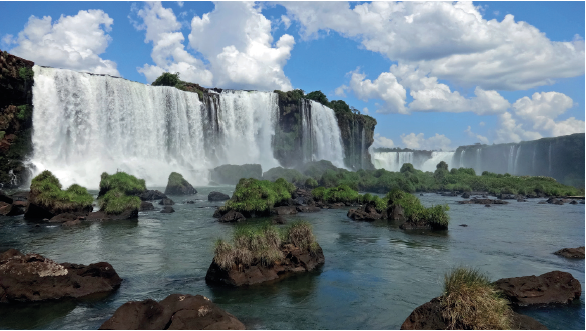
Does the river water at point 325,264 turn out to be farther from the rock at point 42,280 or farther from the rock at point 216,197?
the rock at point 216,197

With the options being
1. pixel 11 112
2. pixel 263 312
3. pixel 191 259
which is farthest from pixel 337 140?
pixel 263 312

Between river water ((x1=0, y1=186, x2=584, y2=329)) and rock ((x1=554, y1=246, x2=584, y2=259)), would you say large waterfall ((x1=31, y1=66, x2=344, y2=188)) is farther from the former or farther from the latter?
rock ((x1=554, y1=246, x2=584, y2=259))

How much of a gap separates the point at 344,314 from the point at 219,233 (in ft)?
38.4

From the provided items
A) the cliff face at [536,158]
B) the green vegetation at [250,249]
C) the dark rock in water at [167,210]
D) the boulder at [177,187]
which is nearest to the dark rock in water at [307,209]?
the dark rock in water at [167,210]

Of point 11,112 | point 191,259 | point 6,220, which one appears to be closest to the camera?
point 191,259

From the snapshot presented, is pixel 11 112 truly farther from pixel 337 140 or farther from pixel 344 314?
pixel 337 140

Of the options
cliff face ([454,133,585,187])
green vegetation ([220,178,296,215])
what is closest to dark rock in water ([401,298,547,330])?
green vegetation ([220,178,296,215])

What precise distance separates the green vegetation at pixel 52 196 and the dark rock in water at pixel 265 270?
52.5 ft

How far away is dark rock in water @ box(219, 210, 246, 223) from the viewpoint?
2453cm

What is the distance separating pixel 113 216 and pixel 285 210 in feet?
36.5

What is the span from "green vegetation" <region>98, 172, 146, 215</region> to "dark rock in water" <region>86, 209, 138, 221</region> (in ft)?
0.83

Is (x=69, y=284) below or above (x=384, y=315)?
above

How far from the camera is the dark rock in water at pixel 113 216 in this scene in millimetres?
24047

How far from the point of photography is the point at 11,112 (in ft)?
139
